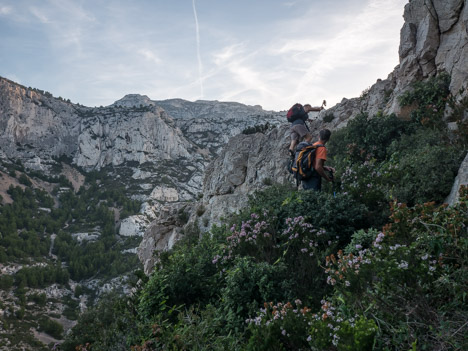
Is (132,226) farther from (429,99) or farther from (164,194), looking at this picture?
(429,99)

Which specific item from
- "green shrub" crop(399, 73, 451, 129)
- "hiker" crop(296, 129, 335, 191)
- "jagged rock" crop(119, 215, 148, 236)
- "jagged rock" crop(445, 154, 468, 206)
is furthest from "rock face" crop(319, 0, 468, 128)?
"jagged rock" crop(119, 215, 148, 236)

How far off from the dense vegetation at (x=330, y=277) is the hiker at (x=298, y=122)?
1.84m

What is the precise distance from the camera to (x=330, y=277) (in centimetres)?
311

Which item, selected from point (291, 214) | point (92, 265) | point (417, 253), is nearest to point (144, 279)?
point (291, 214)

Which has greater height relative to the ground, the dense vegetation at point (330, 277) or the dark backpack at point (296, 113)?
the dark backpack at point (296, 113)

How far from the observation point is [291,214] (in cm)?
506

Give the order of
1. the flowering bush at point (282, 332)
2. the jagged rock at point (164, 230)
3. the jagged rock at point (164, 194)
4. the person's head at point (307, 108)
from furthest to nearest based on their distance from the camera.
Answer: the jagged rock at point (164, 194)
the jagged rock at point (164, 230)
the person's head at point (307, 108)
the flowering bush at point (282, 332)

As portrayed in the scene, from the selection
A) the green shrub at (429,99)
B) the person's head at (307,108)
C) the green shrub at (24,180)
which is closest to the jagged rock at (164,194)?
the green shrub at (24,180)

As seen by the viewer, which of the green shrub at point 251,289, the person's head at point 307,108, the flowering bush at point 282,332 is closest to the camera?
the flowering bush at point 282,332

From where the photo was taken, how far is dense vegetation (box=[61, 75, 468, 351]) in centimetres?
226

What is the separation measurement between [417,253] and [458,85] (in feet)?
26.7

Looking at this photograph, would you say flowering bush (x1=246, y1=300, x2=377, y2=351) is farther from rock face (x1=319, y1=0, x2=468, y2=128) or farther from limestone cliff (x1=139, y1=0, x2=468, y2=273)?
rock face (x1=319, y1=0, x2=468, y2=128)

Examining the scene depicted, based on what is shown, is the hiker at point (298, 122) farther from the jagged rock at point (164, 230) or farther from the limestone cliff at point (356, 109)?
the jagged rock at point (164, 230)

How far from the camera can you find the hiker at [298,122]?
8.48 m
